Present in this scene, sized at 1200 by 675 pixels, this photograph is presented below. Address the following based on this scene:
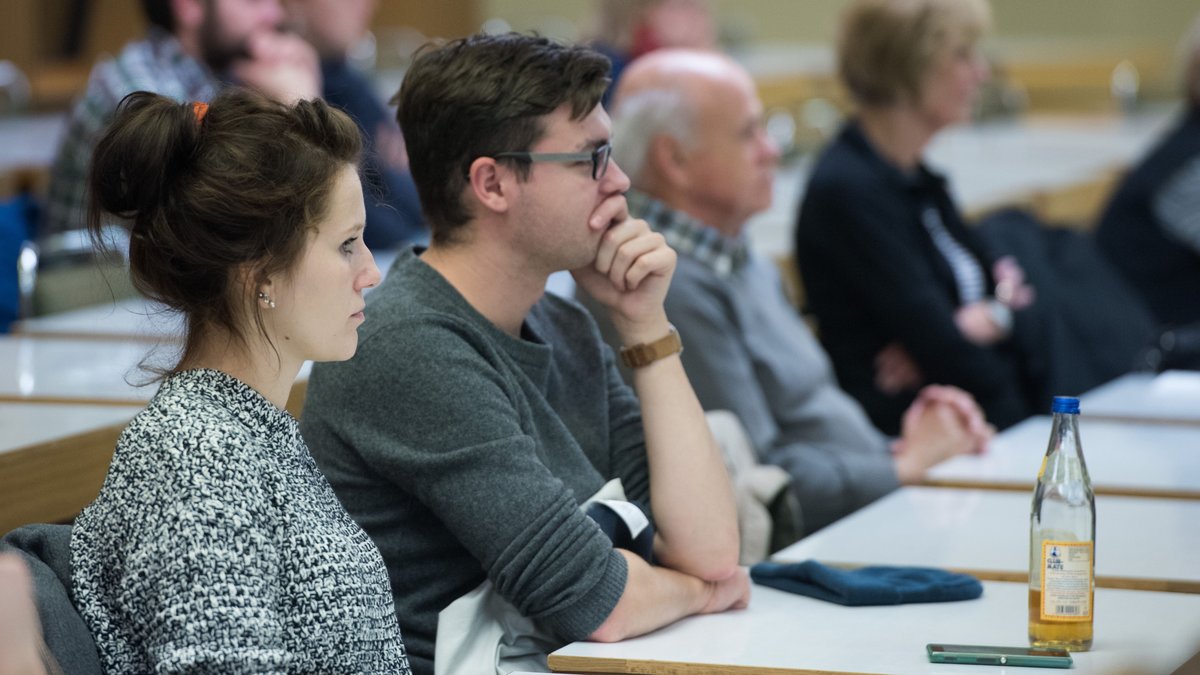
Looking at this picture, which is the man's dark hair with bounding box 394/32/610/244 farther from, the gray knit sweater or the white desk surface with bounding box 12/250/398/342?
the white desk surface with bounding box 12/250/398/342

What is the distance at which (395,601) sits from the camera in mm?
1857

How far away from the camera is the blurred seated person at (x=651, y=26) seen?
6.23m

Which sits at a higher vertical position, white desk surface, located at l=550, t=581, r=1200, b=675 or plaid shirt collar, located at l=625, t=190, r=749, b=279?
plaid shirt collar, located at l=625, t=190, r=749, b=279

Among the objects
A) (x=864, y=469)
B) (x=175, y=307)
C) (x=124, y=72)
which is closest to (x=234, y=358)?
(x=175, y=307)

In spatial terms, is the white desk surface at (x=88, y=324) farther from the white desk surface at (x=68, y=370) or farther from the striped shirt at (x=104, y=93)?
the striped shirt at (x=104, y=93)

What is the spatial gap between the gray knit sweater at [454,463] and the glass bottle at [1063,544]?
466 mm

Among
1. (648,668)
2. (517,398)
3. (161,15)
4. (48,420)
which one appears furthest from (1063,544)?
(161,15)

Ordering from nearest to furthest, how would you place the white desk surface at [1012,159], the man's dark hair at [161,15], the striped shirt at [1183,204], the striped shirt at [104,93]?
the striped shirt at [104,93] < the man's dark hair at [161,15] < the striped shirt at [1183,204] < the white desk surface at [1012,159]

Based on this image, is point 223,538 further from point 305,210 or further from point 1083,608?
point 1083,608

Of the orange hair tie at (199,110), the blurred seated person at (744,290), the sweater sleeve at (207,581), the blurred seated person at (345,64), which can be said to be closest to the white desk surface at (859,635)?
the sweater sleeve at (207,581)

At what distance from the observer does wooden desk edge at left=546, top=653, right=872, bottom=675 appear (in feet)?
5.41

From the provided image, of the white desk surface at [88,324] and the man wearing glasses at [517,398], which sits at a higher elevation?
the man wearing glasses at [517,398]

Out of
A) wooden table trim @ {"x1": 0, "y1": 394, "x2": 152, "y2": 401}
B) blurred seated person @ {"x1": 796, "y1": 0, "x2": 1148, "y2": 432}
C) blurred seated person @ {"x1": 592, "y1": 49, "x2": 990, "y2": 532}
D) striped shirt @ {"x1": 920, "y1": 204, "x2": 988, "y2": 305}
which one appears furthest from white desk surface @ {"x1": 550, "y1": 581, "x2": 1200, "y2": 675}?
striped shirt @ {"x1": 920, "y1": 204, "x2": 988, "y2": 305}

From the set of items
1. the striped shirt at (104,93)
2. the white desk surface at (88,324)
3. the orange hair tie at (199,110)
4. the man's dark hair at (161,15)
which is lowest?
the white desk surface at (88,324)
